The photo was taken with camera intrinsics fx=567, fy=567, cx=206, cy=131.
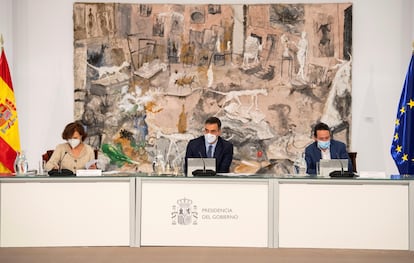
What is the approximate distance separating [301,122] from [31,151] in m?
3.62

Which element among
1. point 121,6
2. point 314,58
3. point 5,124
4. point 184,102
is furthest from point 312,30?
point 5,124

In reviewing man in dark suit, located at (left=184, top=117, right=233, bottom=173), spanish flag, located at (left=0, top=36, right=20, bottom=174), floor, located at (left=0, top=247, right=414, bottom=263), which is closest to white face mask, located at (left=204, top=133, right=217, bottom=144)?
man in dark suit, located at (left=184, top=117, right=233, bottom=173)

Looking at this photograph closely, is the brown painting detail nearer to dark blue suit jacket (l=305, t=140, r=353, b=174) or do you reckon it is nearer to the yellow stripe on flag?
the yellow stripe on flag

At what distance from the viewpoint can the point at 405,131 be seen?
6812 mm

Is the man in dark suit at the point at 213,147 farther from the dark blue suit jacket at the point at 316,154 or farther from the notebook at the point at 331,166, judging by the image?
the notebook at the point at 331,166

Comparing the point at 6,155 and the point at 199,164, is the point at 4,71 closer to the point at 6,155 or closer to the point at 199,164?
the point at 6,155

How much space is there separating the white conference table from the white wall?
8.54 feet

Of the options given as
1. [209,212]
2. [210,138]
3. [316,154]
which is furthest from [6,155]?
[316,154]

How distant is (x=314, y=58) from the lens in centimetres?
741

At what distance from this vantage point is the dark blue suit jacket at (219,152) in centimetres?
644

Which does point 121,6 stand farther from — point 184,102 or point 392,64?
point 392,64

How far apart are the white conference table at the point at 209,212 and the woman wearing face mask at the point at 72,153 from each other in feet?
3.20

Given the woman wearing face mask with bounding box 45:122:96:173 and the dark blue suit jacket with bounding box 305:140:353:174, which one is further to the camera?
the dark blue suit jacket with bounding box 305:140:353:174

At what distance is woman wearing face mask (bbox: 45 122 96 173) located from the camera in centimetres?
600
